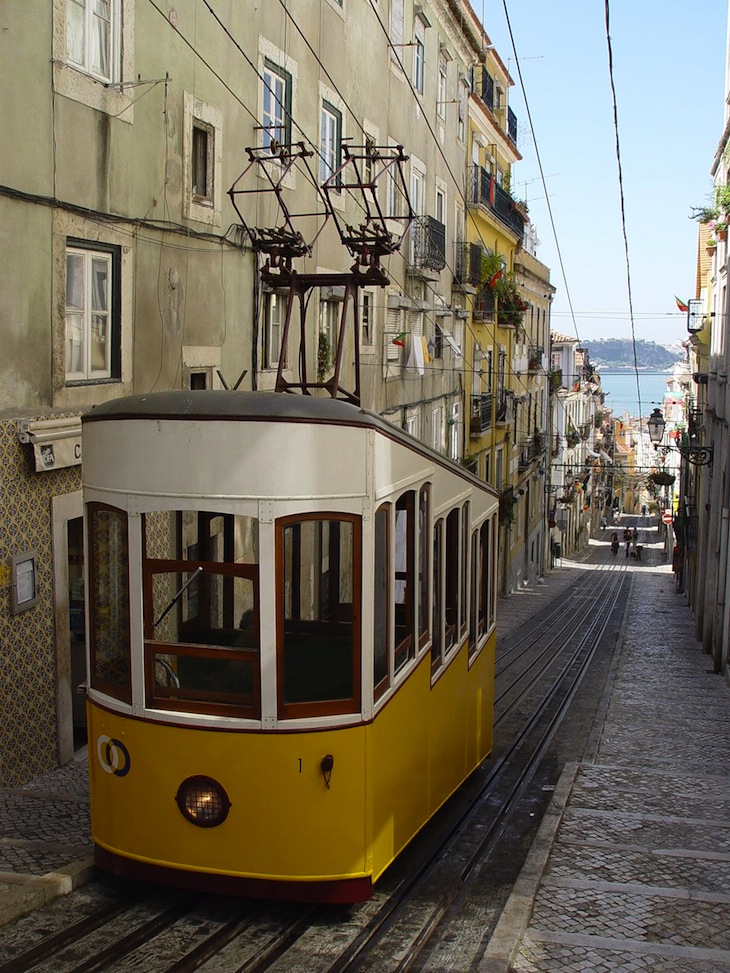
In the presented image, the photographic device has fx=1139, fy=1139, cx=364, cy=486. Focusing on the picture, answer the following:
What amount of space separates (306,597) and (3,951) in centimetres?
228

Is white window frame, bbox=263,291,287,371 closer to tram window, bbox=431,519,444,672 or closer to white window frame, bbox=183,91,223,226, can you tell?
white window frame, bbox=183,91,223,226

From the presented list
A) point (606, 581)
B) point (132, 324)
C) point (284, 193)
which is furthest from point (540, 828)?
point (606, 581)

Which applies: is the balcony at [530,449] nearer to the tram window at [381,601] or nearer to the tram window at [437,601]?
the tram window at [437,601]

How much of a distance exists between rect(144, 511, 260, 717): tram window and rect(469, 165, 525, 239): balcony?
25663mm

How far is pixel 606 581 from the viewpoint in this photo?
42219mm

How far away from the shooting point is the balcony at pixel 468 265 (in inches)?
1127

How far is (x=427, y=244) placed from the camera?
79.7 feet

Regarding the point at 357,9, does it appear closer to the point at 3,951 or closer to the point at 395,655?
the point at 395,655

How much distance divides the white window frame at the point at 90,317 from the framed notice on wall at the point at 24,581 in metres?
1.69

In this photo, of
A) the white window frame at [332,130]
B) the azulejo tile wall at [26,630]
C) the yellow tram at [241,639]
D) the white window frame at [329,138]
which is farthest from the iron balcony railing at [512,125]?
the yellow tram at [241,639]

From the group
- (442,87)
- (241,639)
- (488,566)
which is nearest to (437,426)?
(442,87)

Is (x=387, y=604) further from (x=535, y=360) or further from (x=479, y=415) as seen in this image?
(x=535, y=360)

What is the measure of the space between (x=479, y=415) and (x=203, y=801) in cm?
2499

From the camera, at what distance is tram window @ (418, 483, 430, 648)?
7.16 metres
